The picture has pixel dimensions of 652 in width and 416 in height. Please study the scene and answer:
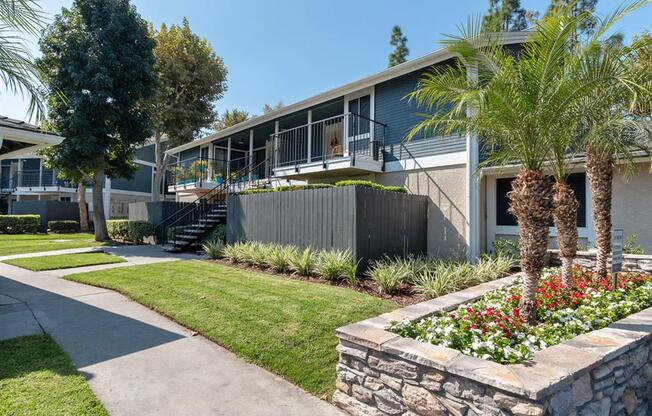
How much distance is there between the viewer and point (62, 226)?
23641 mm

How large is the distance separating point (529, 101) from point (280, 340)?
3994 millimetres

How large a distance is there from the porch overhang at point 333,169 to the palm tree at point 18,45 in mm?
7143

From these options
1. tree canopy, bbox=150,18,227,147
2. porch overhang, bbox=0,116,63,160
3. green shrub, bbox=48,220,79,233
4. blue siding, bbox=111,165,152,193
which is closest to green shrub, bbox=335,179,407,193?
porch overhang, bbox=0,116,63,160

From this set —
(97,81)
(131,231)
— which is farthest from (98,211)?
(97,81)

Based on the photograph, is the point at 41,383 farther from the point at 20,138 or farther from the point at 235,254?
the point at 235,254

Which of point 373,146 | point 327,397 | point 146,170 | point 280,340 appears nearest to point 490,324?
point 327,397

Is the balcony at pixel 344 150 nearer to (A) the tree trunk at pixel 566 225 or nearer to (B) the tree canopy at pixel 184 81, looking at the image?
(A) the tree trunk at pixel 566 225

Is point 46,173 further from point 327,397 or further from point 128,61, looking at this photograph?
point 327,397

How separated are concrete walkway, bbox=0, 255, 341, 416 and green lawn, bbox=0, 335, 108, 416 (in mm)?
122

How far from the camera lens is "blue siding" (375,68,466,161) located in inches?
396

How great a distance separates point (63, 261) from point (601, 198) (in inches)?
518

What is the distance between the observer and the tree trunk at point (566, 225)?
220 inches

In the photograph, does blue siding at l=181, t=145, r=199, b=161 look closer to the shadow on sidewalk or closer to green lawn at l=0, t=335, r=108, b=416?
the shadow on sidewalk

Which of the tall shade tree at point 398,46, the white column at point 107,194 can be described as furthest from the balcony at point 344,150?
the white column at point 107,194
